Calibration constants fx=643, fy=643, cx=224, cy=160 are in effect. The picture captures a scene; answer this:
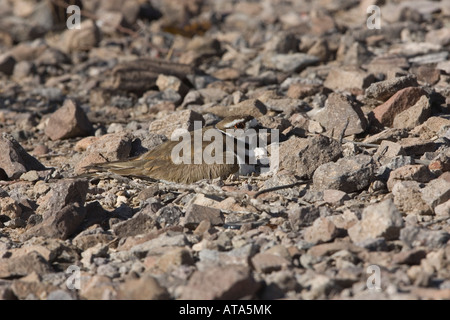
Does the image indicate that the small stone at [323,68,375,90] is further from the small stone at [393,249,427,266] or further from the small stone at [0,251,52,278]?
the small stone at [0,251,52,278]

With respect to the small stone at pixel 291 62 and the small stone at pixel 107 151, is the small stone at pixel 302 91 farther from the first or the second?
the small stone at pixel 107 151

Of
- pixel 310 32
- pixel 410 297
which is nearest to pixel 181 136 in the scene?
pixel 410 297

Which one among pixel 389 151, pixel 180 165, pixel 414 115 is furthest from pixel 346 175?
pixel 414 115

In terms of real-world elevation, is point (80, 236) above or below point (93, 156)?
below

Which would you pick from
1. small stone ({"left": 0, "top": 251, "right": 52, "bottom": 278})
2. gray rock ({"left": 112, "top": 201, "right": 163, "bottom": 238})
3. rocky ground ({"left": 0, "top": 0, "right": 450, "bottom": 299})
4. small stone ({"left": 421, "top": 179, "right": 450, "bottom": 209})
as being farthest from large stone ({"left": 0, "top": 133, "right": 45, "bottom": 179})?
small stone ({"left": 421, "top": 179, "right": 450, "bottom": 209})

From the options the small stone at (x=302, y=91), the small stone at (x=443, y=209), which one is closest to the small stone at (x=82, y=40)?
the small stone at (x=302, y=91)

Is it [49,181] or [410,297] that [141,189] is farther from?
[410,297]
